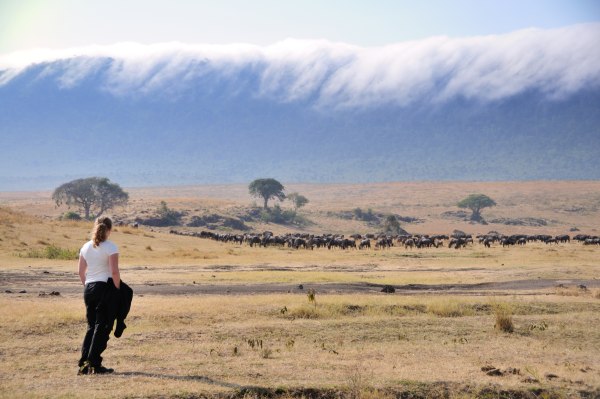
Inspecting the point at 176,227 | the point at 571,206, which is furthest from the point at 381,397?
the point at 571,206

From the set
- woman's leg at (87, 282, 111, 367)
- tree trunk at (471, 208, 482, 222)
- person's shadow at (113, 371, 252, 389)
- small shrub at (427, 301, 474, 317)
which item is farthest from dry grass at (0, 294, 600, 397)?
tree trunk at (471, 208, 482, 222)

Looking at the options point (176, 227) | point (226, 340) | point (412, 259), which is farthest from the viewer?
point (176, 227)

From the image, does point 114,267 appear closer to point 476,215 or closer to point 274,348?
point 274,348

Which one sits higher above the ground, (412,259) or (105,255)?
(105,255)

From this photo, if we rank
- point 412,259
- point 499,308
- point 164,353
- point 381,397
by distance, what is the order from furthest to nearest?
1. point 412,259
2. point 499,308
3. point 164,353
4. point 381,397

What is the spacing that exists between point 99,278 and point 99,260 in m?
0.26

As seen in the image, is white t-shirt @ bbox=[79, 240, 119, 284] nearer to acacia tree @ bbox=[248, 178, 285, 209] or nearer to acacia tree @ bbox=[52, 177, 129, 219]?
acacia tree @ bbox=[52, 177, 129, 219]

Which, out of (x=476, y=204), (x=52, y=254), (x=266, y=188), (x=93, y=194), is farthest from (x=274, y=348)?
(x=476, y=204)

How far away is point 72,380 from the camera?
12.7 meters

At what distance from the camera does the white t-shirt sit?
499 inches

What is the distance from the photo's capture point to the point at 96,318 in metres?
12.8

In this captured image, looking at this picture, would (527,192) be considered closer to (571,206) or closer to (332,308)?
(571,206)

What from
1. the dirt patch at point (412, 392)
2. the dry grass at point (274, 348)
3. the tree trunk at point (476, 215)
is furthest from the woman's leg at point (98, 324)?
the tree trunk at point (476, 215)

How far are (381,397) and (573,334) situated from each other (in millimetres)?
7297
